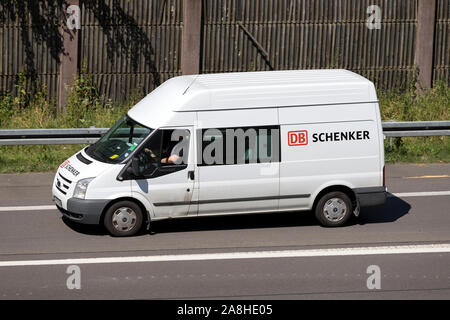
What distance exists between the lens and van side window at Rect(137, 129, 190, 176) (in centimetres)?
1128

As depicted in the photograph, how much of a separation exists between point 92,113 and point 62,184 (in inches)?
254

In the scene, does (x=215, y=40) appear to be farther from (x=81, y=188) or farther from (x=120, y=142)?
(x=81, y=188)

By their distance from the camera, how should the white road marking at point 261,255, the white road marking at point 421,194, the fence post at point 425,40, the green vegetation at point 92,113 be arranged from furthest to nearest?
the fence post at point 425,40 → the green vegetation at point 92,113 → the white road marking at point 421,194 → the white road marking at point 261,255

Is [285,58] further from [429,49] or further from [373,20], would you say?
[429,49]

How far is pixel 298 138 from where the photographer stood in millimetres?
11477

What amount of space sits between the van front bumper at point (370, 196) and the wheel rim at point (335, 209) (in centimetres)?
24

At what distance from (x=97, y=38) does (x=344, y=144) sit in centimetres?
843

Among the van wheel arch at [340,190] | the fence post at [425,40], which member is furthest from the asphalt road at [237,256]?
the fence post at [425,40]

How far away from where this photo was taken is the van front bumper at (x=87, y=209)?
1111 centimetres

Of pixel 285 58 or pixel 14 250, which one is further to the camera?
pixel 285 58

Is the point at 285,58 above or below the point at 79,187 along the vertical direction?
above

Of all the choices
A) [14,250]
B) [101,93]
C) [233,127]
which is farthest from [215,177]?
[101,93]

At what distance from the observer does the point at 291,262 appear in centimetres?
1033

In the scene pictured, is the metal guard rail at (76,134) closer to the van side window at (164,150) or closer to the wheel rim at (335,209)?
the van side window at (164,150)
